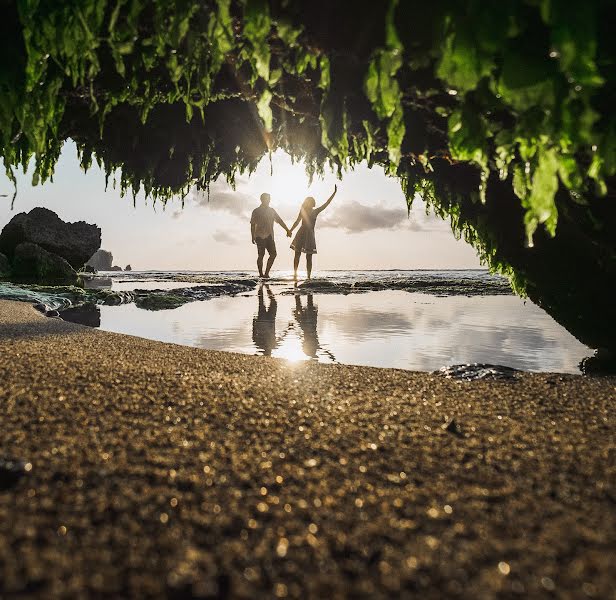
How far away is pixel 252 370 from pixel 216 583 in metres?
2.17

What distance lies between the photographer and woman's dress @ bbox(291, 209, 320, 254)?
595 inches

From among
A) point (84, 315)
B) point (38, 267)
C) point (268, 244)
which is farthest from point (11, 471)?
point (38, 267)

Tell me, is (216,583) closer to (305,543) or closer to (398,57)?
(305,543)

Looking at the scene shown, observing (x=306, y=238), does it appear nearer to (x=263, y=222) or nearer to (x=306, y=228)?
(x=306, y=228)

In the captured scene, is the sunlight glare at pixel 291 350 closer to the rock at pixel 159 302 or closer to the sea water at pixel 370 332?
the sea water at pixel 370 332

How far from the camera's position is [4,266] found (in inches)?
733

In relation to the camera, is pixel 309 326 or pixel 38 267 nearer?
pixel 309 326

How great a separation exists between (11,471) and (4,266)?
20.8 meters

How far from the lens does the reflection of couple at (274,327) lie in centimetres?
503

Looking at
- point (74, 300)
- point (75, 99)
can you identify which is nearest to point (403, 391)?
point (75, 99)

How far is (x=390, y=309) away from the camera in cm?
898

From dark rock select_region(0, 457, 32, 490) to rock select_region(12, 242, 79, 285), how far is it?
1775 cm

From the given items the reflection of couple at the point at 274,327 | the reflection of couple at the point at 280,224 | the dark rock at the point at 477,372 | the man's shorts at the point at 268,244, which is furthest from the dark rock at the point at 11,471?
the man's shorts at the point at 268,244

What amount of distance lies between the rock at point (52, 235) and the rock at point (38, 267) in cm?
215
